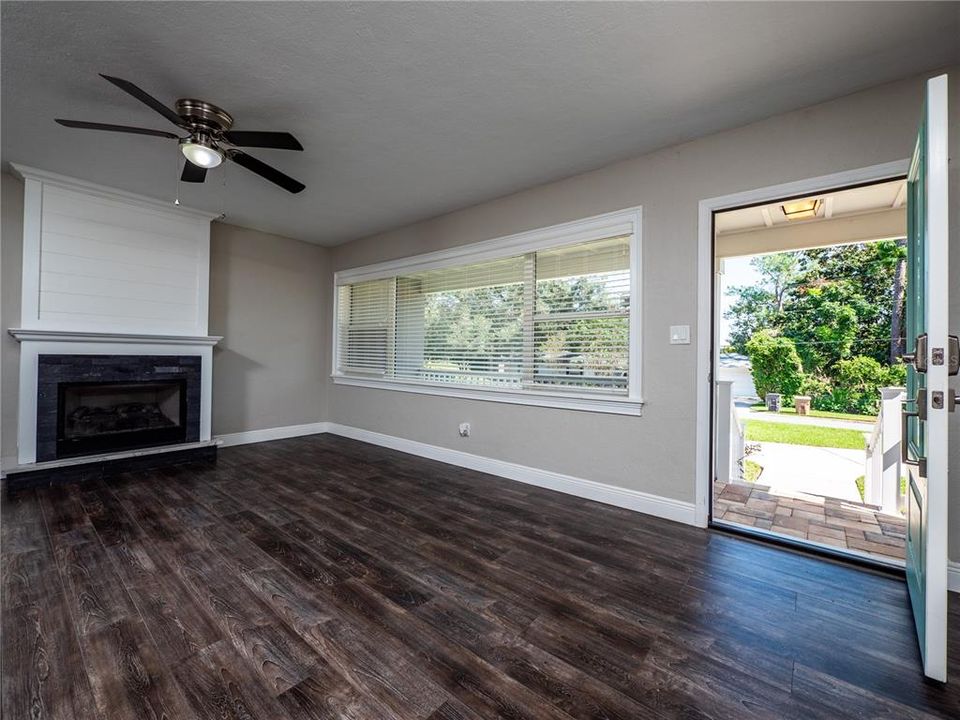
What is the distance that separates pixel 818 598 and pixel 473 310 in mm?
3229

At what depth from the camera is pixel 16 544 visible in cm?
232

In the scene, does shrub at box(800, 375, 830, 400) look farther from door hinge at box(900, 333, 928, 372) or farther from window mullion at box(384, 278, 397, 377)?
window mullion at box(384, 278, 397, 377)

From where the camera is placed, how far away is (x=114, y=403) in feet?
13.4

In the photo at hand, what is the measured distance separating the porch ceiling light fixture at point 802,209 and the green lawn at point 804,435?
3.68 m

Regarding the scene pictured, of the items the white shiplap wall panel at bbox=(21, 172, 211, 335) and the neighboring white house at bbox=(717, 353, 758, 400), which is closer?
the white shiplap wall panel at bbox=(21, 172, 211, 335)

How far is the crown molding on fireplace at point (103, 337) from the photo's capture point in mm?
3473

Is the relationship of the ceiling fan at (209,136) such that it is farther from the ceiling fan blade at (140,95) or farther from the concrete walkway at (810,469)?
the concrete walkway at (810,469)

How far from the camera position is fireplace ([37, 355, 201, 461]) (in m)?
3.55

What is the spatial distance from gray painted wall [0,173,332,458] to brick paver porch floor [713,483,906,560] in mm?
4994

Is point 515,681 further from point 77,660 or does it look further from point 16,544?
point 16,544

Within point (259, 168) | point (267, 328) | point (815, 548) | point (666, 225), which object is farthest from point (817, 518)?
point (267, 328)

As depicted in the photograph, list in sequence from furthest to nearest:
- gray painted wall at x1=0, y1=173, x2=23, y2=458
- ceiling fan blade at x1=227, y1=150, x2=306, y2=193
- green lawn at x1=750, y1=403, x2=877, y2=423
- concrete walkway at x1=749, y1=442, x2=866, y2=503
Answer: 1. green lawn at x1=750, y1=403, x2=877, y2=423
2. concrete walkway at x1=749, y1=442, x2=866, y2=503
3. gray painted wall at x1=0, y1=173, x2=23, y2=458
4. ceiling fan blade at x1=227, y1=150, x2=306, y2=193

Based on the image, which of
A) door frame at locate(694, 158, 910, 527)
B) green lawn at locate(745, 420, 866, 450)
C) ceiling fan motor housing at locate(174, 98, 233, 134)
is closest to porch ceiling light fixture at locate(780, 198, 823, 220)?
door frame at locate(694, 158, 910, 527)

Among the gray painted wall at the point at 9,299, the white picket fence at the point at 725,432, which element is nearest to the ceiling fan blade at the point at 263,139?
the gray painted wall at the point at 9,299
